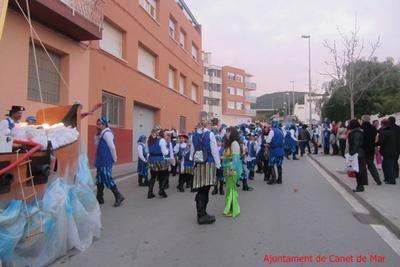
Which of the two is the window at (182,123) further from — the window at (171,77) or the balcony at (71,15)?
the balcony at (71,15)

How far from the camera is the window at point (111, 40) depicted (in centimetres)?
1873

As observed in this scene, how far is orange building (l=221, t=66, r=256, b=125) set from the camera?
81.8 metres

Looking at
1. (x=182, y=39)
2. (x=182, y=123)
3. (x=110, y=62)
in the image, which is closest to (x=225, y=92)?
(x=182, y=39)

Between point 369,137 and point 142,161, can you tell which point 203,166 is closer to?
point 142,161

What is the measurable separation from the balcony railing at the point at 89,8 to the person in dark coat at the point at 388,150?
9601 millimetres

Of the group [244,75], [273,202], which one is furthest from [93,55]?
[244,75]

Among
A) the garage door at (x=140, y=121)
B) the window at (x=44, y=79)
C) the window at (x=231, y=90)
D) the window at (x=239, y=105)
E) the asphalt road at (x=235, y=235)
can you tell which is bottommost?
the asphalt road at (x=235, y=235)

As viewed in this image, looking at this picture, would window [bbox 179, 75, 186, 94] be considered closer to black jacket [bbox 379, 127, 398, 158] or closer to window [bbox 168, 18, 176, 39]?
window [bbox 168, 18, 176, 39]

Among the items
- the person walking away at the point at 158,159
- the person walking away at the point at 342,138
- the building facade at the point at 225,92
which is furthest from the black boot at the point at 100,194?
the building facade at the point at 225,92

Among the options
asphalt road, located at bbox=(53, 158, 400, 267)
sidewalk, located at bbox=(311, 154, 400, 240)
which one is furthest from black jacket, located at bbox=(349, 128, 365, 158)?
asphalt road, located at bbox=(53, 158, 400, 267)

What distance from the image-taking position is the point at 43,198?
5387 millimetres

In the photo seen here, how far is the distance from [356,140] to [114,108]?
460 inches

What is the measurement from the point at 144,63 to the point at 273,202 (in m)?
15.5

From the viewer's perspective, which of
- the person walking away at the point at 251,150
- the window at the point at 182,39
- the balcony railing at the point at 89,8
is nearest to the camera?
the person walking away at the point at 251,150
